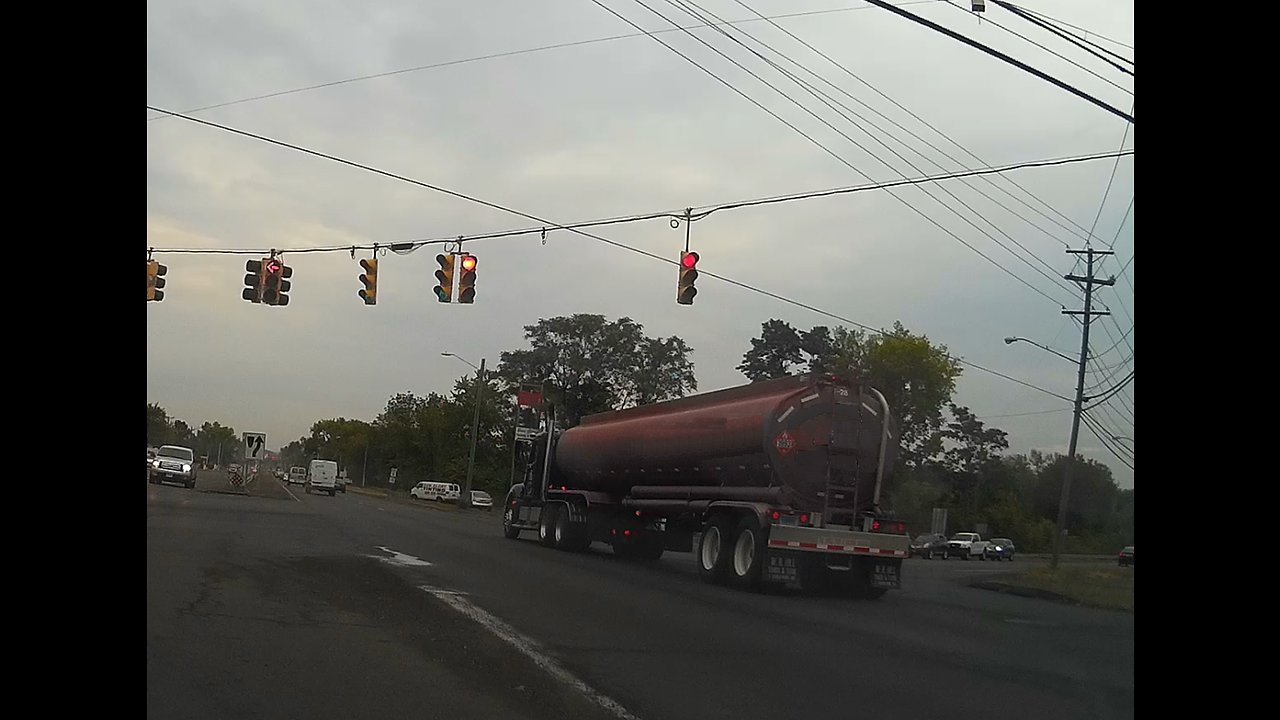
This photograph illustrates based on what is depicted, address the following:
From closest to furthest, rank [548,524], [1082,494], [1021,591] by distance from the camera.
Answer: [1082,494]
[1021,591]
[548,524]

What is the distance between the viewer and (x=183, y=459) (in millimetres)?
42219

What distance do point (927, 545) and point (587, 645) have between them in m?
7.08

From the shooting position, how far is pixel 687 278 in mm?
16672

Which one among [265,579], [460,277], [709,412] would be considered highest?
[460,277]

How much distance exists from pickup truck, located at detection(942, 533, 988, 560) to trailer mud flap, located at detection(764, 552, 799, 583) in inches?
84.4

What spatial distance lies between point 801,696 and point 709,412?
30.5ft

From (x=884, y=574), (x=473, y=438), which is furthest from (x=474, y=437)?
(x=884, y=574)

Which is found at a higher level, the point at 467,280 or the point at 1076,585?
the point at 467,280

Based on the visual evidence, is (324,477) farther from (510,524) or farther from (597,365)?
(597,365)

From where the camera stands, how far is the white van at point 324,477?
60.3 metres

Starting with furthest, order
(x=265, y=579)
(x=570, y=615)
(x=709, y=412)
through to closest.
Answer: (x=709, y=412) < (x=265, y=579) < (x=570, y=615)
